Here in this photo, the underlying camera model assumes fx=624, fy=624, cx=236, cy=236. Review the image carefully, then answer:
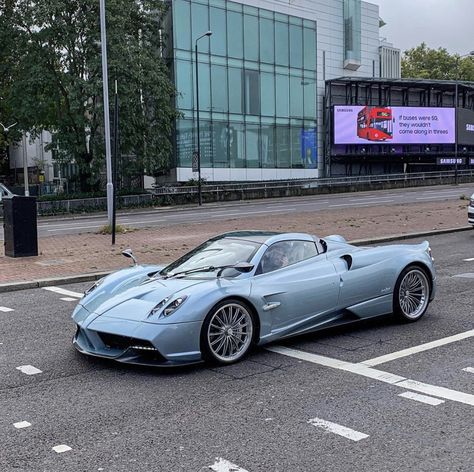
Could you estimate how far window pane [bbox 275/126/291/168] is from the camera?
167 feet

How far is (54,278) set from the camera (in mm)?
11250

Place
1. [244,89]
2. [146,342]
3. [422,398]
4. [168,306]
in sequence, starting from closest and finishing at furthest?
[422,398] → [146,342] → [168,306] → [244,89]

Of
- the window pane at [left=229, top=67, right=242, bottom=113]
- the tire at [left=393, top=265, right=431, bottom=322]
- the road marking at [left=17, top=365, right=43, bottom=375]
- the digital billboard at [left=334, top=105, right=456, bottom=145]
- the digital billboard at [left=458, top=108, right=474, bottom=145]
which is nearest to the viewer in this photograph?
the road marking at [left=17, top=365, right=43, bottom=375]

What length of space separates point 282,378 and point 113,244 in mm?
11777

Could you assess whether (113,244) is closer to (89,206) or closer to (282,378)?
(282,378)

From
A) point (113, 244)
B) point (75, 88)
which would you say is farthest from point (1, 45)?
point (113, 244)

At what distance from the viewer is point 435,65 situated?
291 feet

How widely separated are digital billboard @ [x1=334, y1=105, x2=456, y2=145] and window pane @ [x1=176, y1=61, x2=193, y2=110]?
50.6ft

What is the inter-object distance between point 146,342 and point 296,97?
1920 inches

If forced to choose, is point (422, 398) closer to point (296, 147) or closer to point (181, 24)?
point (181, 24)

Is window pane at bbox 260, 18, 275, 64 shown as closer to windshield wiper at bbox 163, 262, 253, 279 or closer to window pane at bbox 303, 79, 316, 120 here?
window pane at bbox 303, 79, 316, 120

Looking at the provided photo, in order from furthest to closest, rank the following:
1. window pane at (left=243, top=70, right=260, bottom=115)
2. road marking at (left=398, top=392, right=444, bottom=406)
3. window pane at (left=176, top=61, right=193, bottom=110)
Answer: window pane at (left=243, top=70, right=260, bottom=115)
window pane at (left=176, top=61, right=193, bottom=110)
road marking at (left=398, top=392, right=444, bottom=406)

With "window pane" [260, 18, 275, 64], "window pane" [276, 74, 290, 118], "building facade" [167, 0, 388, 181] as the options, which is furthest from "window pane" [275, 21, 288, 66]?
"window pane" [276, 74, 290, 118]

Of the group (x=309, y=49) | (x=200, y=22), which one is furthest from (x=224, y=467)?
(x=309, y=49)
